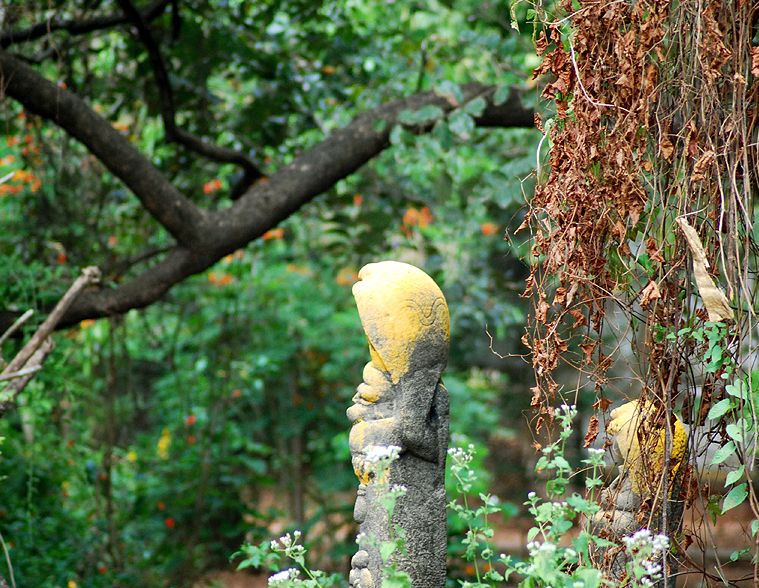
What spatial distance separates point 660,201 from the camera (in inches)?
106

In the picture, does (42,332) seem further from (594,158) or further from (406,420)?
(594,158)

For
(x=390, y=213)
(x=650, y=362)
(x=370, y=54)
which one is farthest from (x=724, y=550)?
(x=650, y=362)

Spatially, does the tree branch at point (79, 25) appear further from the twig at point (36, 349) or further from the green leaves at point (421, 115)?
the green leaves at point (421, 115)

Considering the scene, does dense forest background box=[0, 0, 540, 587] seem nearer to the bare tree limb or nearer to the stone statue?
the bare tree limb

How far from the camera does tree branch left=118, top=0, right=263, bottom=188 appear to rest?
534cm

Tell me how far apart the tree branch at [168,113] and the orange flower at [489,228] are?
3060mm

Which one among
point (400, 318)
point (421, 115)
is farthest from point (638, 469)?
point (421, 115)

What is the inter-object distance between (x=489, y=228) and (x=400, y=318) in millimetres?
6018

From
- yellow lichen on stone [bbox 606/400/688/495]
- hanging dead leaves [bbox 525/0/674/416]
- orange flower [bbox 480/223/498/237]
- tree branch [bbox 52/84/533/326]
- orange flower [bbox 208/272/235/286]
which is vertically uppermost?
orange flower [bbox 480/223/498/237]

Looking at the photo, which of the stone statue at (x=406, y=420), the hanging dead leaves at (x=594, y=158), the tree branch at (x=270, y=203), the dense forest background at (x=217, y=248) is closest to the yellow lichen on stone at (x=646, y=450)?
the hanging dead leaves at (x=594, y=158)

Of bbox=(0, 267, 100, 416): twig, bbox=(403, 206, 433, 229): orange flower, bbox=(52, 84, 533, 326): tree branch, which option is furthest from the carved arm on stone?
bbox=(403, 206, 433, 229): orange flower

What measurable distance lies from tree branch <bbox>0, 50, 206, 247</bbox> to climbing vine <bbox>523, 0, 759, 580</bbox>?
268 cm

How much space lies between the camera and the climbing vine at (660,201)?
2.61 metres

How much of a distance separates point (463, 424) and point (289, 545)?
19.6ft
